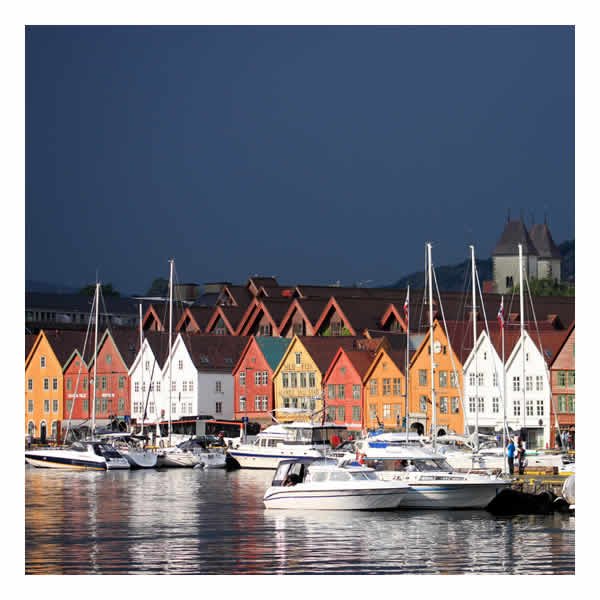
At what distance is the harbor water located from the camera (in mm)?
25672

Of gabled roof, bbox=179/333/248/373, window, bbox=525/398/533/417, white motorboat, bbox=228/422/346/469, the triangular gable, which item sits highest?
the triangular gable

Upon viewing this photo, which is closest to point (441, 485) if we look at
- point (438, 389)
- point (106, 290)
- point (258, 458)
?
point (258, 458)

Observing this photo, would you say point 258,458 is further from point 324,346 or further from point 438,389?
point 324,346

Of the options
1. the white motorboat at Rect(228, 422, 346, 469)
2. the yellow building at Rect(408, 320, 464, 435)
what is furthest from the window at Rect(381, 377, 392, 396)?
the white motorboat at Rect(228, 422, 346, 469)

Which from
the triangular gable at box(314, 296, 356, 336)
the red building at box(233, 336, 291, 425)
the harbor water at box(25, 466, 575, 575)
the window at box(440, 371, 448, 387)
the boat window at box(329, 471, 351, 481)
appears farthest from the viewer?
the triangular gable at box(314, 296, 356, 336)

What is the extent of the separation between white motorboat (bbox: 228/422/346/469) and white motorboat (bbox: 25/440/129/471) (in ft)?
17.7

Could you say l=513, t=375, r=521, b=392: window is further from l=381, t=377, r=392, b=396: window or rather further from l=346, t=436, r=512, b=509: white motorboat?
l=346, t=436, r=512, b=509: white motorboat

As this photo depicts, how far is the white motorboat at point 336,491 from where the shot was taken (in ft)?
123

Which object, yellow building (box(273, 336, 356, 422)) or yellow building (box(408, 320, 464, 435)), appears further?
yellow building (box(273, 336, 356, 422))

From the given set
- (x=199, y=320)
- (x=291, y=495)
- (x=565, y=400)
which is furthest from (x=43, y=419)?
(x=291, y=495)

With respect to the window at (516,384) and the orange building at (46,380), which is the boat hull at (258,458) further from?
the orange building at (46,380)

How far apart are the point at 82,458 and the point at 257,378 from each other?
88.0 feet

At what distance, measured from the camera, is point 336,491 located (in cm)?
3756
